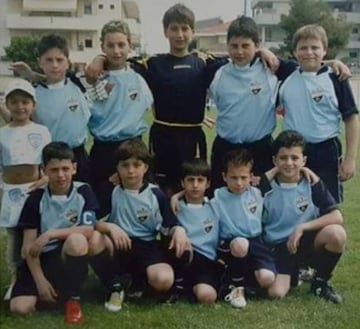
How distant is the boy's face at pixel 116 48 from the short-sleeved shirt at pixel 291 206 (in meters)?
0.78

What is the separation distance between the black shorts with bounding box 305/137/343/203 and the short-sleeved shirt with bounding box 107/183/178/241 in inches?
24.5

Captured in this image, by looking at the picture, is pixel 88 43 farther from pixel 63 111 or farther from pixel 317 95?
pixel 317 95

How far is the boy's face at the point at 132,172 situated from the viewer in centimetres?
264

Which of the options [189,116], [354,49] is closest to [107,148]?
[189,116]

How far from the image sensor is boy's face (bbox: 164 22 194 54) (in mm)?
2732

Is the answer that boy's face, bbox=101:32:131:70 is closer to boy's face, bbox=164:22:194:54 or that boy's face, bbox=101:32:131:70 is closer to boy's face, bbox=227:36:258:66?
boy's face, bbox=164:22:194:54

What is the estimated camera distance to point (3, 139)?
255 cm

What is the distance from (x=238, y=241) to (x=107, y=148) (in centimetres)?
66

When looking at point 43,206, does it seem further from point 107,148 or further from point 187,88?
point 187,88

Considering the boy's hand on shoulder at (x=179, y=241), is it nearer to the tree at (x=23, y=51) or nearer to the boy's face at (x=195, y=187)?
the boy's face at (x=195, y=187)

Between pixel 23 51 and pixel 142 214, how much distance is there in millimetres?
775

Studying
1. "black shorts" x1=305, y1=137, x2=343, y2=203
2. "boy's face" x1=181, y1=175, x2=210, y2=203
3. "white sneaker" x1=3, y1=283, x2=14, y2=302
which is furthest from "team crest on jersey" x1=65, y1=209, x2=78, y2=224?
"black shorts" x1=305, y1=137, x2=343, y2=203

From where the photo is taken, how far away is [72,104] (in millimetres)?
2678

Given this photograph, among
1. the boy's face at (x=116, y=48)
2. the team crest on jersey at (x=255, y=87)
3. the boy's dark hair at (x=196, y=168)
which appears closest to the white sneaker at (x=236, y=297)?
the boy's dark hair at (x=196, y=168)
